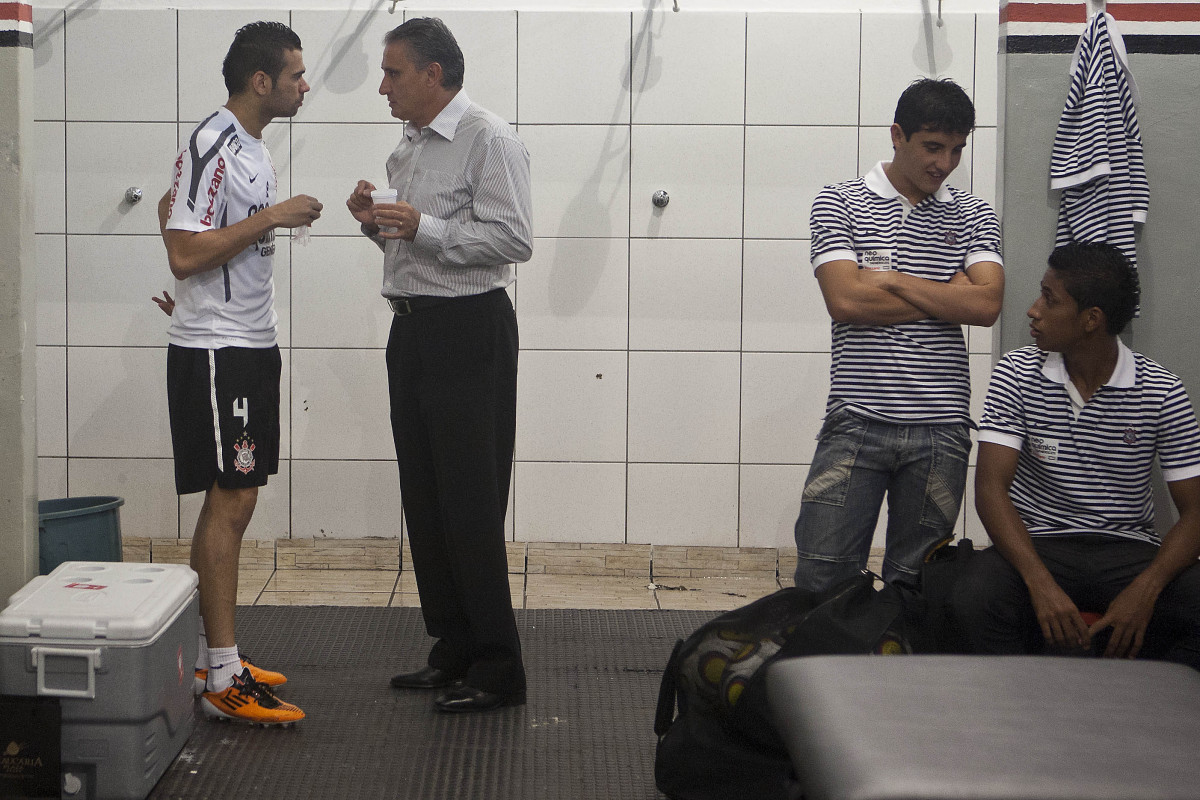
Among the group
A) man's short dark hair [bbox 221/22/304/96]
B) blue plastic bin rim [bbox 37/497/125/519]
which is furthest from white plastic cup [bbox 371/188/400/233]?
blue plastic bin rim [bbox 37/497/125/519]

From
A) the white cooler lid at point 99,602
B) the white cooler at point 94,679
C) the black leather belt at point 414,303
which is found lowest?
the white cooler at point 94,679

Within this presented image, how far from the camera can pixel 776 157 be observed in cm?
355

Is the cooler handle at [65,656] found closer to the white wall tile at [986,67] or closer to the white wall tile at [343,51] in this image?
the white wall tile at [343,51]

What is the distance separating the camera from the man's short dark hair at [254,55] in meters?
2.38

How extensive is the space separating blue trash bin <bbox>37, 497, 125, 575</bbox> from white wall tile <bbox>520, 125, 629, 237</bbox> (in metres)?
1.63

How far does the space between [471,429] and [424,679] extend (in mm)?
631

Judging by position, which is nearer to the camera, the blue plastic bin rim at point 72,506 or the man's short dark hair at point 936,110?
the man's short dark hair at point 936,110

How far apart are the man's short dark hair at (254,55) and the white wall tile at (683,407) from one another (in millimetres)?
1602

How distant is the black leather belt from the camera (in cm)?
237

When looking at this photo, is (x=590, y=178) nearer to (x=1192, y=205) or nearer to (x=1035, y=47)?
(x=1035, y=47)

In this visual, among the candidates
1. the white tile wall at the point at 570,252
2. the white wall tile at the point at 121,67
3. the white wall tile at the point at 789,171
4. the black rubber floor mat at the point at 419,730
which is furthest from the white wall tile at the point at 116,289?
the white wall tile at the point at 789,171

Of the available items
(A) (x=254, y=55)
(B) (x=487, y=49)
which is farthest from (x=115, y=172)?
(A) (x=254, y=55)

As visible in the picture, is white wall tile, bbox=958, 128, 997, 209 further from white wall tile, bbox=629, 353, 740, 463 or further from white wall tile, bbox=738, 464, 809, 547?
white wall tile, bbox=738, 464, 809, 547

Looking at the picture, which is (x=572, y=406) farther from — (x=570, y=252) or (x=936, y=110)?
(x=936, y=110)
